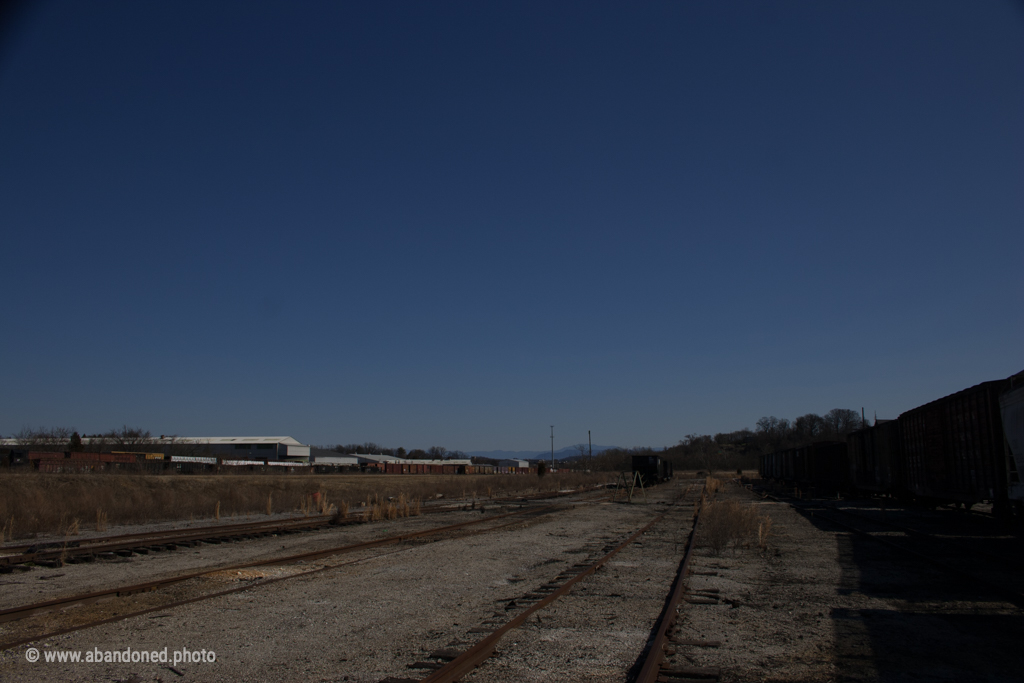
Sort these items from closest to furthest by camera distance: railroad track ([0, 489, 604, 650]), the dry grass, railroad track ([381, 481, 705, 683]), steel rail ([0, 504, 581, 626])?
railroad track ([381, 481, 705, 683])
railroad track ([0, 489, 604, 650])
steel rail ([0, 504, 581, 626])
the dry grass

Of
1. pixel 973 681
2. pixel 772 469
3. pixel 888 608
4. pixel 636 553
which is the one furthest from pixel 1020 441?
pixel 772 469

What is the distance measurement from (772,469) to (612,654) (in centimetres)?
6666

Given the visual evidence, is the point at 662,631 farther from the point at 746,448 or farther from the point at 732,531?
the point at 746,448

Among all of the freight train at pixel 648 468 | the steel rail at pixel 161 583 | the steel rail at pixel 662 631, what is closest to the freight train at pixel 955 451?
the steel rail at pixel 662 631

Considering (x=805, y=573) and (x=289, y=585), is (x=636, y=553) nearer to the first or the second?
(x=805, y=573)

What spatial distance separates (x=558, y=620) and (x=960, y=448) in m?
15.5

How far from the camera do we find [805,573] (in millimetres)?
10969

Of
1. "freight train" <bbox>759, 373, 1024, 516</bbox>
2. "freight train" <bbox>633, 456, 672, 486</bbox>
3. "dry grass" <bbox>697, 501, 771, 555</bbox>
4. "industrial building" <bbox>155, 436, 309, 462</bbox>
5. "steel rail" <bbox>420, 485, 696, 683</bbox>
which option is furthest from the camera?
"industrial building" <bbox>155, 436, 309, 462</bbox>

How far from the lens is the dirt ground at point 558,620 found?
18.9 feet

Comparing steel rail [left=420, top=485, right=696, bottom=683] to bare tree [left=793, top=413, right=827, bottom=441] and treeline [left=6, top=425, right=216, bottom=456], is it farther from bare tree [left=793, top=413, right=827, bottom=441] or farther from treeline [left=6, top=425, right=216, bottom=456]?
bare tree [left=793, top=413, right=827, bottom=441]

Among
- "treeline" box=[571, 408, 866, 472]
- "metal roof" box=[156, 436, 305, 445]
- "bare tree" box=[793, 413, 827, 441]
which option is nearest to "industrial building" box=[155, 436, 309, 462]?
"metal roof" box=[156, 436, 305, 445]

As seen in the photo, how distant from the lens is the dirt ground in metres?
5.76

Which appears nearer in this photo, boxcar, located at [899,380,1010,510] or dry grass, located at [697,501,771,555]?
dry grass, located at [697,501,771,555]

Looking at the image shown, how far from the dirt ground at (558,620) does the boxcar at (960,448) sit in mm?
4380
